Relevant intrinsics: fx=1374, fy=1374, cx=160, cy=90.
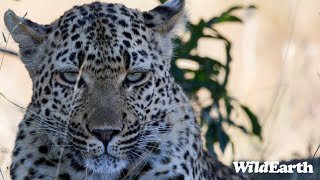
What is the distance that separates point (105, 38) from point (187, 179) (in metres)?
1.23

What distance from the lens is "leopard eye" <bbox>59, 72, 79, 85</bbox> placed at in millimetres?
10102

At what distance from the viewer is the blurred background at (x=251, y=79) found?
12.2 m

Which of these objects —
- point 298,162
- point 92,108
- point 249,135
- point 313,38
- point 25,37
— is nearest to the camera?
point 92,108

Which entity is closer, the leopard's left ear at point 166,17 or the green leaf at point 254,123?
the leopard's left ear at point 166,17

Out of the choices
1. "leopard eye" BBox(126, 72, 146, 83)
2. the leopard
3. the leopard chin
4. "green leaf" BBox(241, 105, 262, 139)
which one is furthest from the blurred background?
"leopard eye" BBox(126, 72, 146, 83)

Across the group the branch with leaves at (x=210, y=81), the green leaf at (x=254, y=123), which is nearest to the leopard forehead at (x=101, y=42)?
the branch with leaves at (x=210, y=81)

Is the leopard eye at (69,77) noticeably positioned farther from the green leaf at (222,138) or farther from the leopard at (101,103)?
the green leaf at (222,138)

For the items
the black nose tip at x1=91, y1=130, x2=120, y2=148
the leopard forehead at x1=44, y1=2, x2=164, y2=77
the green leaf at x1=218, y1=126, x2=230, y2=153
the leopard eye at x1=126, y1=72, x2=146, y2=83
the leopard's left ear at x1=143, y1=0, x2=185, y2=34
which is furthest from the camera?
the green leaf at x1=218, y1=126, x2=230, y2=153

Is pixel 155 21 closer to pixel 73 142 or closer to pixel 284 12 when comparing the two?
pixel 73 142

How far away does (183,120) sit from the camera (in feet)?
34.5

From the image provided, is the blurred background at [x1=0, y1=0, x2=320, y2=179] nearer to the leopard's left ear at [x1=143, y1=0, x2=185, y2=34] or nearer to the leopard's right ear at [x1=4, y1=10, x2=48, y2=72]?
the leopard's right ear at [x1=4, y1=10, x2=48, y2=72]

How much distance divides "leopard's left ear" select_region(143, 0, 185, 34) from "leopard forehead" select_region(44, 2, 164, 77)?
216 mm

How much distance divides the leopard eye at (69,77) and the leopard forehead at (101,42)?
3.2 inches

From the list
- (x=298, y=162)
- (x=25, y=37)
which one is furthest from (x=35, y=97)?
(x=298, y=162)
